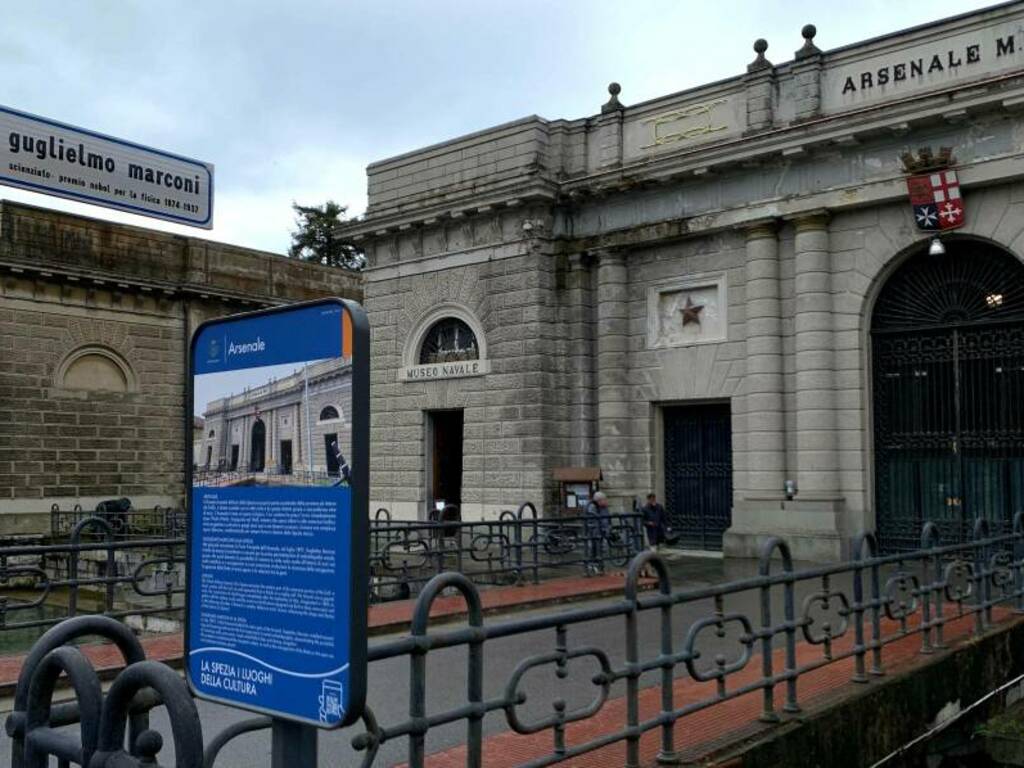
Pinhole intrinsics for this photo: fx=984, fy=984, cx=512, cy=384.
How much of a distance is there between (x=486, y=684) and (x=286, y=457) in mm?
5527

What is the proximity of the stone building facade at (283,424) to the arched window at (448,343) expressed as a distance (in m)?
18.7

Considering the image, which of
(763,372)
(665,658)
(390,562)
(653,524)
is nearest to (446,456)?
(653,524)

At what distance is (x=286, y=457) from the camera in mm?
3391

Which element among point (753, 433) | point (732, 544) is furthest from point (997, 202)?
point (732, 544)

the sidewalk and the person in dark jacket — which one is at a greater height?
the person in dark jacket

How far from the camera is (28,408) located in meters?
26.1

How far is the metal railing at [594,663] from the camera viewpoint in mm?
3072

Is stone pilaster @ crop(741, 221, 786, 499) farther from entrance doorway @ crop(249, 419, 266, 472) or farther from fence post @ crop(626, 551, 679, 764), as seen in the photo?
entrance doorway @ crop(249, 419, 266, 472)

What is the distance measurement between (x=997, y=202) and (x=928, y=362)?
2932 millimetres

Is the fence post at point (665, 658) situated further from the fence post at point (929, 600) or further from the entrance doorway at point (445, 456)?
the entrance doorway at point (445, 456)

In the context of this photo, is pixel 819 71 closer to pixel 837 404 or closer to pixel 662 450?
pixel 837 404

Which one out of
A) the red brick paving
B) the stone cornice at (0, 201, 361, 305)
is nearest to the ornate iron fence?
the red brick paving

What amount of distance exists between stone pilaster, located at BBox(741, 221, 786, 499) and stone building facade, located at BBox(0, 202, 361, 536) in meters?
Result: 15.6

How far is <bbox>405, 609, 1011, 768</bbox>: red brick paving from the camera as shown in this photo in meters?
5.76
